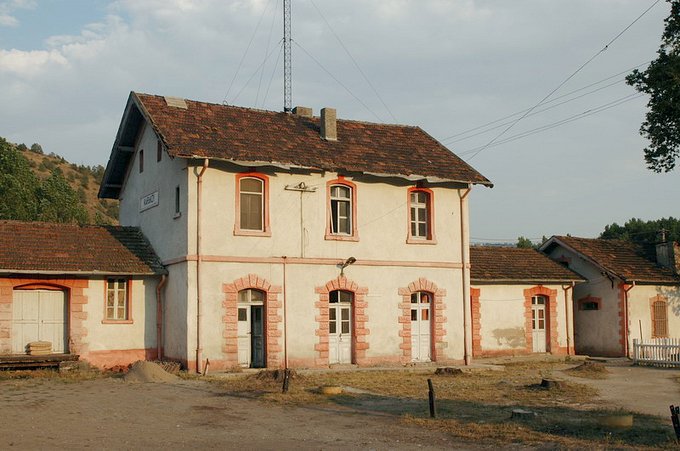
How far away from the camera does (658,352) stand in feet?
82.3

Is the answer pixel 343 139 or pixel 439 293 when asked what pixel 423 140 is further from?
pixel 439 293

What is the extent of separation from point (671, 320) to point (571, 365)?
22.6 feet

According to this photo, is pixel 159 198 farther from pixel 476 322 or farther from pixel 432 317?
pixel 476 322

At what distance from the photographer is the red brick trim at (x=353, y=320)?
21828 millimetres

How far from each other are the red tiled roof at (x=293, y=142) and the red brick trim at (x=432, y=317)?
11.1 ft

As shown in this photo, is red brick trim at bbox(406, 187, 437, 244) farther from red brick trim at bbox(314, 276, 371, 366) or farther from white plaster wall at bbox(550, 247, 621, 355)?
white plaster wall at bbox(550, 247, 621, 355)

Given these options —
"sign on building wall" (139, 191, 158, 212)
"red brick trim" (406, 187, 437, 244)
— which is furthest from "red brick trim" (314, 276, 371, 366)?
"sign on building wall" (139, 191, 158, 212)

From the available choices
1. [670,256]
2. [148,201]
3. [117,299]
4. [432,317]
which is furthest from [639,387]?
[148,201]

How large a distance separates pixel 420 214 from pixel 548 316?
733 cm

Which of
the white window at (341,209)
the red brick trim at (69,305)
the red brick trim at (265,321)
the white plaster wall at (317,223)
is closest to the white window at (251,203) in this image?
the white plaster wall at (317,223)

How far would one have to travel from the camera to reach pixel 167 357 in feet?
69.6

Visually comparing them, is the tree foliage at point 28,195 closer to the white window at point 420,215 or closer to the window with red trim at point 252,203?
the window with red trim at point 252,203

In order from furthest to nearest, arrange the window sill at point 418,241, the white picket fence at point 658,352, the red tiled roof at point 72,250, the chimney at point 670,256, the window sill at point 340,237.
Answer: the chimney at point 670,256
the white picket fence at point 658,352
the window sill at point 418,241
the window sill at point 340,237
the red tiled roof at point 72,250

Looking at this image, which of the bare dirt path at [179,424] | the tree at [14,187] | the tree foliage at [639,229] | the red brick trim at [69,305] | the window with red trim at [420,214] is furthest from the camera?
the tree foliage at [639,229]
